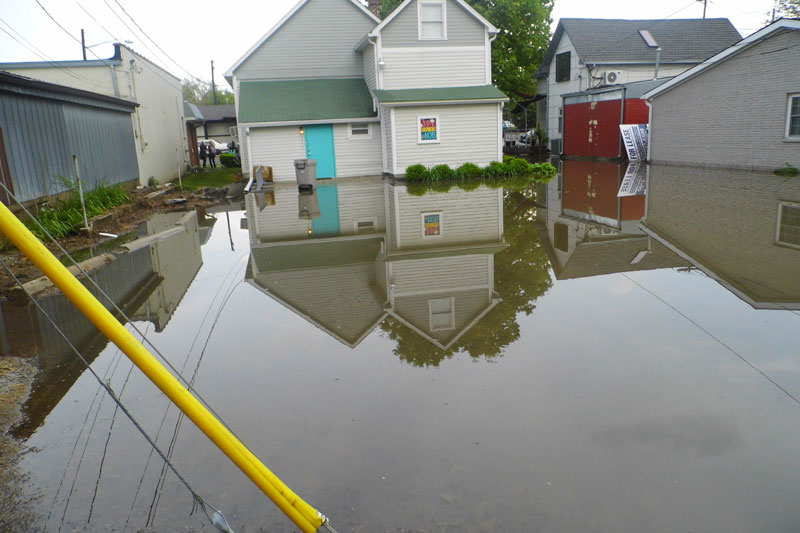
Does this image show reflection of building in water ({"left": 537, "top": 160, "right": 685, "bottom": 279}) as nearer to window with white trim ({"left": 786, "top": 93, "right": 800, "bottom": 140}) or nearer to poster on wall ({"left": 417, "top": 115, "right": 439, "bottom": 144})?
window with white trim ({"left": 786, "top": 93, "right": 800, "bottom": 140})

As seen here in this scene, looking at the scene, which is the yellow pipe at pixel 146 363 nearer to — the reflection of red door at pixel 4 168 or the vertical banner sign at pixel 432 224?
the vertical banner sign at pixel 432 224

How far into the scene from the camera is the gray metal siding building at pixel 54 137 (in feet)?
41.1

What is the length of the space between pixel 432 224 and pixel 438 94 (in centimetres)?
1256

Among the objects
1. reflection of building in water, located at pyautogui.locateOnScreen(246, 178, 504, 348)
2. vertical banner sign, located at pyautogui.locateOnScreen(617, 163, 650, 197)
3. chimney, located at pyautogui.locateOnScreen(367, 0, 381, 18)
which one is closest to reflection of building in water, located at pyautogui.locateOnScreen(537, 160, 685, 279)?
vertical banner sign, located at pyautogui.locateOnScreen(617, 163, 650, 197)

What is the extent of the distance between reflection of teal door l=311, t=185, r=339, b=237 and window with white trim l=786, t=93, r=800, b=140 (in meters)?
13.4

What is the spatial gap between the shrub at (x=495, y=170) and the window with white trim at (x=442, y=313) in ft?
56.3

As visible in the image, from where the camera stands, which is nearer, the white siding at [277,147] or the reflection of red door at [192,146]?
the white siding at [277,147]

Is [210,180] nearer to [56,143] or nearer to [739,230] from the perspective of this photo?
[56,143]

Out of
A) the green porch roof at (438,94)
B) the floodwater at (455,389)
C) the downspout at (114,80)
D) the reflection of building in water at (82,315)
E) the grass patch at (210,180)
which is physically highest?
the downspout at (114,80)

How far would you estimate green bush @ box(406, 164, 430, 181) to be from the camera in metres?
22.8

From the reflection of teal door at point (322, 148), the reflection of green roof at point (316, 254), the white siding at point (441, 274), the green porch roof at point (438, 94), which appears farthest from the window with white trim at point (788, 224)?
the reflection of teal door at point (322, 148)

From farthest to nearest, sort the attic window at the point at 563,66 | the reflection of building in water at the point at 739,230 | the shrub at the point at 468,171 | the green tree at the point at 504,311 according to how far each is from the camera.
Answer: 1. the attic window at the point at 563,66
2. the shrub at the point at 468,171
3. the reflection of building in water at the point at 739,230
4. the green tree at the point at 504,311

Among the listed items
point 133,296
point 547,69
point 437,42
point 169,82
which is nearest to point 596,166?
point 437,42

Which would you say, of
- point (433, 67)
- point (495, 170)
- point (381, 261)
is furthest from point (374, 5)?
point (381, 261)
